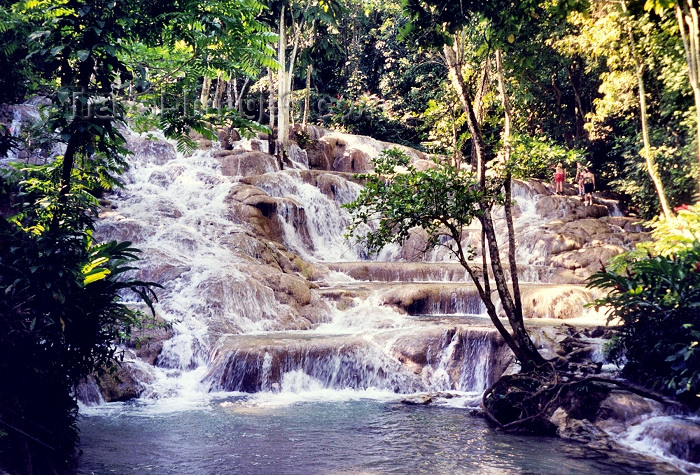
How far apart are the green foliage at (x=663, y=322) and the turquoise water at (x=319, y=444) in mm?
1418

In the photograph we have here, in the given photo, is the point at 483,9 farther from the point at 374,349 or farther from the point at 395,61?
the point at 395,61

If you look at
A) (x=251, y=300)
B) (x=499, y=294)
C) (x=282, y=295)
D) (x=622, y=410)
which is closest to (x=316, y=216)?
(x=282, y=295)

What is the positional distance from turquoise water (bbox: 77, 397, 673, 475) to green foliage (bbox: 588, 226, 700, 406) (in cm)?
142

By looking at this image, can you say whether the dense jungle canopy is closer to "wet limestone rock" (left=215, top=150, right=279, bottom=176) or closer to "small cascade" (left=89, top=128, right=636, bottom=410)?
"small cascade" (left=89, top=128, right=636, bottom=410)

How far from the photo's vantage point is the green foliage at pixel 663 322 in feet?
25.1

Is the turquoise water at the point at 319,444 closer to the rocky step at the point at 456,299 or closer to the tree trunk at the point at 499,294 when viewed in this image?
the tree trunk at the point at 499,294

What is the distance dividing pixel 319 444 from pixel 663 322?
485 cm

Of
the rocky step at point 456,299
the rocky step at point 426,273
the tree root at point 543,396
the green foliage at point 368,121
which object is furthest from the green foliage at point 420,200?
the green foliage at point 368,121

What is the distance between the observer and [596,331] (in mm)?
11375

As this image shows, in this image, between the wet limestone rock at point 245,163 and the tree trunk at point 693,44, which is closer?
the tree trunk at point 693,44

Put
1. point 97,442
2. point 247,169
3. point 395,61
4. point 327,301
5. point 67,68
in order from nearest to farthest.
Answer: point 67,68, point 97,442, point 327,301, point 247,169, point 395,61

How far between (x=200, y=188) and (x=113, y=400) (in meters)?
11.6

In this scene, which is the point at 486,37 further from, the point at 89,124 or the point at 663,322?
the point at 89,124

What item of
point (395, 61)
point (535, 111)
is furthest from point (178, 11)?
point (395, 61)
